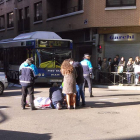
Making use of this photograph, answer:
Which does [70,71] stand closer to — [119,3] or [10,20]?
[119,3]

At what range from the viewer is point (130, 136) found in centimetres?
621

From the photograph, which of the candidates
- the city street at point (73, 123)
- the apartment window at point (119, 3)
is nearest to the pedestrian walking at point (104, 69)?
the apartment window at point (119, 3)

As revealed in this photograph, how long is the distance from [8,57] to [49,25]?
→ 7.24 m

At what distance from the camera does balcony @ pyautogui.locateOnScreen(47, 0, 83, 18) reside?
23.8 meters

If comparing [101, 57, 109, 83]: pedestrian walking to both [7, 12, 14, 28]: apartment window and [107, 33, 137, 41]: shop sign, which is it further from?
[7, 12, 14, 28]: apartment window

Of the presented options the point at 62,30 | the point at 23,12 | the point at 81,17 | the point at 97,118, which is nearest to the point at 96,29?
the point at 81,17

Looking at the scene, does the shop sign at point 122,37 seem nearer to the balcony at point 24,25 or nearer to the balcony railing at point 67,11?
the balcony railing at point 67,11

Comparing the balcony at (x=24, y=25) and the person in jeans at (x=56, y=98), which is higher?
the balcony at (x=24, y=25)

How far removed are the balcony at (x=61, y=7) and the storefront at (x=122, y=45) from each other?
4.16 metres

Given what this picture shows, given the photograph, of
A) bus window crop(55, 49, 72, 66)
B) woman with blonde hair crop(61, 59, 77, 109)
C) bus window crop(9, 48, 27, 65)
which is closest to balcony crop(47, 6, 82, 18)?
bus window crop(9, 48, 27, 65)

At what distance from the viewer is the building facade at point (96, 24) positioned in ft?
66.1

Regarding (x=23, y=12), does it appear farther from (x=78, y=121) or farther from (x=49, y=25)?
(x=78, y=121)

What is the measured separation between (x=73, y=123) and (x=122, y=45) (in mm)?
15183

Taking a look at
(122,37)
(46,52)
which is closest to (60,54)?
(46,52)
